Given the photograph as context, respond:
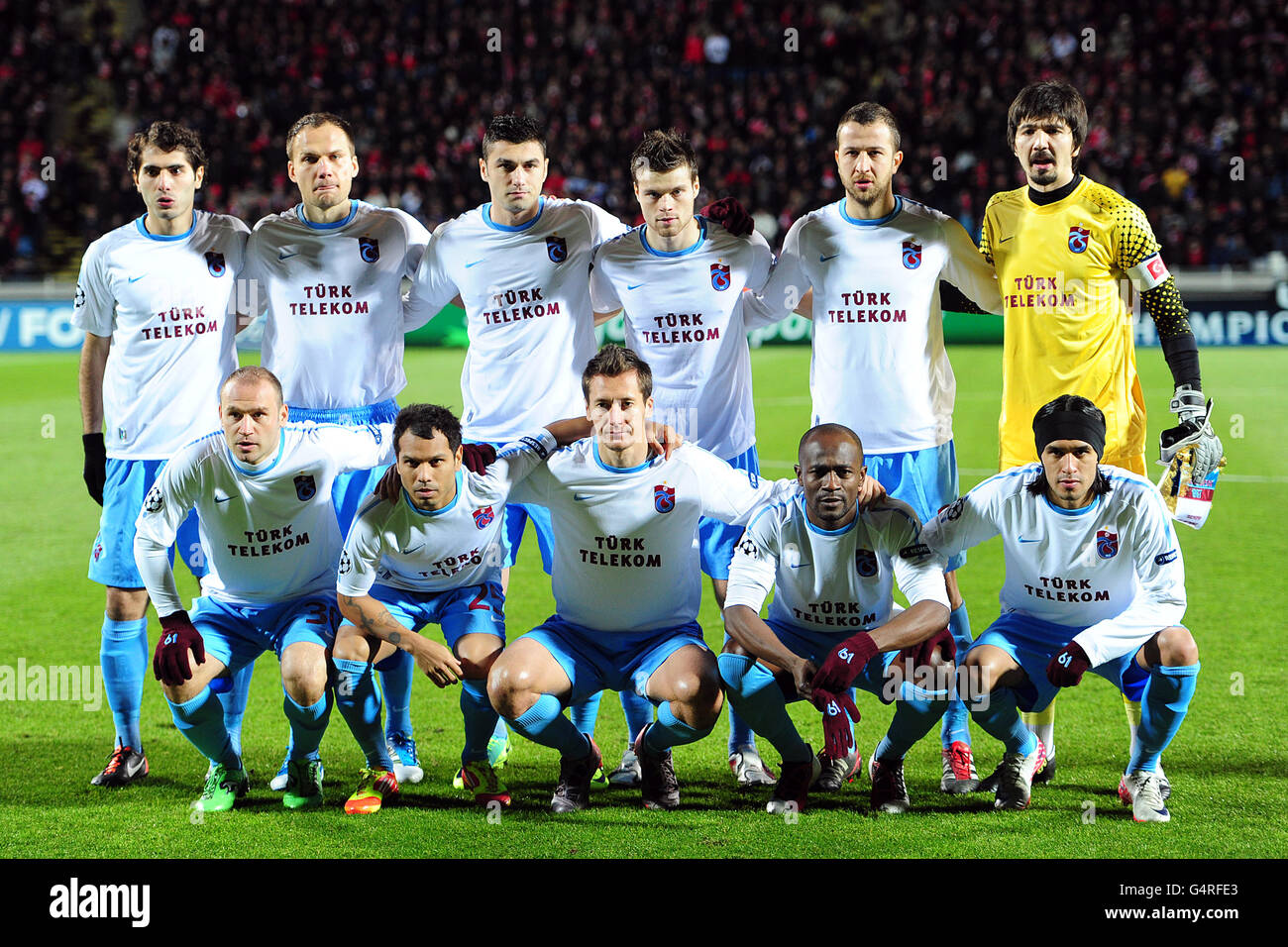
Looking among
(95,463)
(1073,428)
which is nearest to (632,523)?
(1073,428)

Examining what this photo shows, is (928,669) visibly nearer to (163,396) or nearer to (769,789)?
(769,789)

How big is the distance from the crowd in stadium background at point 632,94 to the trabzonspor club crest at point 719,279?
17.6 metres

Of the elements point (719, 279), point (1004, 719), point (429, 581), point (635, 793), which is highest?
point (719, 279)

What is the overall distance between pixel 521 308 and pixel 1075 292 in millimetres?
2207

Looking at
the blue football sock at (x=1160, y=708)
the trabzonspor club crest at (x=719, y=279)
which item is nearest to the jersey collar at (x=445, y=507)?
the trabzonspor club crest at (x=719, y=279)

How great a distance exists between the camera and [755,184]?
79.5 ft

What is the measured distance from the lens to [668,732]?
466cm

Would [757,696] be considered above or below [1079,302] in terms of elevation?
below

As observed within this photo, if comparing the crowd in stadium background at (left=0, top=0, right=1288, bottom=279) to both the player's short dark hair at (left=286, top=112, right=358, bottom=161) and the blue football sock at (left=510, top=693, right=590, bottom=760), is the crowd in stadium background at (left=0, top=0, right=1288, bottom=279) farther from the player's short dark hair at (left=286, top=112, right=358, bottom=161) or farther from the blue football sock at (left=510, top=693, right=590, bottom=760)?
the blue football sock at (left=510, top=693, right=590, bottom=760)

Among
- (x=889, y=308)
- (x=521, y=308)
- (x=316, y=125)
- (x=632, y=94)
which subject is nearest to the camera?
(x=889, y=308)

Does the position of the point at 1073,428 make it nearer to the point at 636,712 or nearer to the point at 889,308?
the point at 889,308

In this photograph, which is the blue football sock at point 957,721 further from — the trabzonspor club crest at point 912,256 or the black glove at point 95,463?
the black glove at point 95,463

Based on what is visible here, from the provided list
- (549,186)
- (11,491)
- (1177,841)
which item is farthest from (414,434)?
(549,186)

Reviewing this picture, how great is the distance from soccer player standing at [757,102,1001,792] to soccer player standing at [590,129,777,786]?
35 cm
